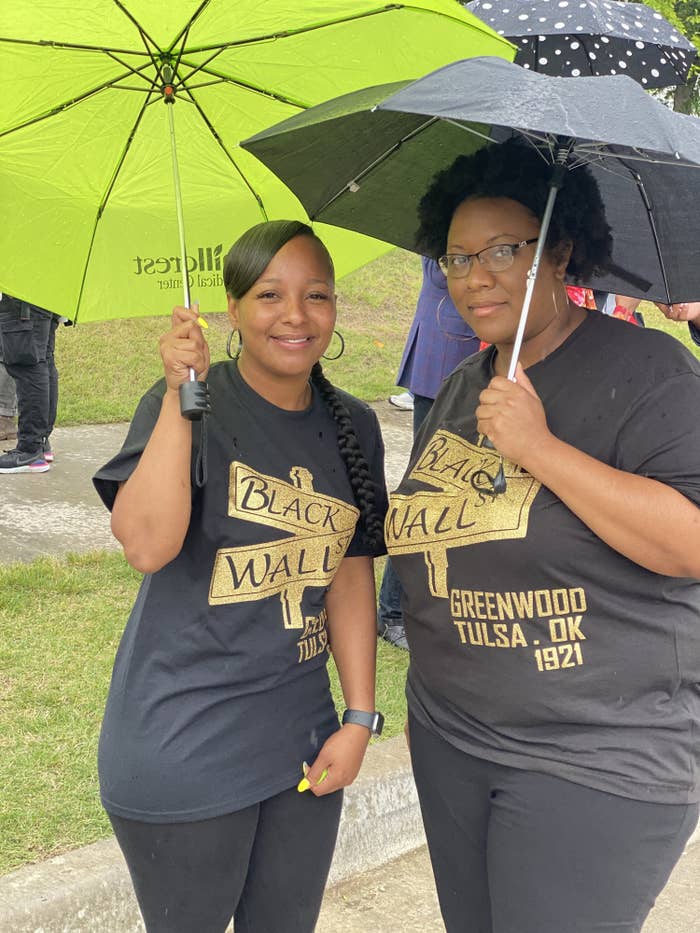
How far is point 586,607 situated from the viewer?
2164 millimetres

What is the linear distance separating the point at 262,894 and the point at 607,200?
5.85 feet

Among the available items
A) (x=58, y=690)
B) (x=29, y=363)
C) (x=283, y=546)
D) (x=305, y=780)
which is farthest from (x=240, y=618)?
(x=29, y=363)

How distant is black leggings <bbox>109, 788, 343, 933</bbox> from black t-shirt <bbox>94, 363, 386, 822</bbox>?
0.06m

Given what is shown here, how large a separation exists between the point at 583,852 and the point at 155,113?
2.00 m

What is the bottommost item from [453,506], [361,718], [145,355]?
[361,718]

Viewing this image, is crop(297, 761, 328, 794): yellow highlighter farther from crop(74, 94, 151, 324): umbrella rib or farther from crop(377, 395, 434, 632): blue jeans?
crop(377, 395, 434, 632): blue jeans

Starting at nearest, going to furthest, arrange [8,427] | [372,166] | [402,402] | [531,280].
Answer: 1. [531,280]
2. [372,166]
3. [8,427]
4. [402,402]

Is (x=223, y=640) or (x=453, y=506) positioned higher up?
(x=453, y=506)

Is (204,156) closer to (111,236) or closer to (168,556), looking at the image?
(111,236)

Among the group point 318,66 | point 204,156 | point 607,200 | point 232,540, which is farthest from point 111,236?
point 607,200

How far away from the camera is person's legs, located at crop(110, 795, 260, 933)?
7.54 feet

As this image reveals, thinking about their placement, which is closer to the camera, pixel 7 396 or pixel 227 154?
pixel 227 154

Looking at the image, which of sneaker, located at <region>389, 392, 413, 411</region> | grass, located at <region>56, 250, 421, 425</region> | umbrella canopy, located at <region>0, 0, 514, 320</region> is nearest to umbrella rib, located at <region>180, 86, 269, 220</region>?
umbrella canopy, located at <region>0, 0, 514, 320</region>

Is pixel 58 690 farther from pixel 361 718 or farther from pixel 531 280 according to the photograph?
pixel 531 280
